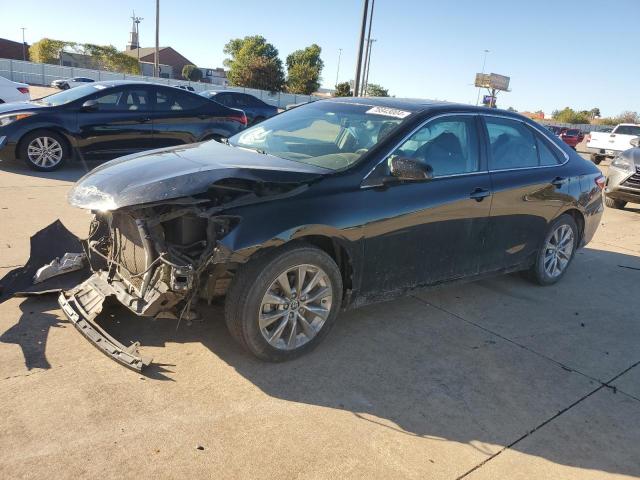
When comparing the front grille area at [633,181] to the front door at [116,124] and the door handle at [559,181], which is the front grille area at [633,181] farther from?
the front door at [116,124]

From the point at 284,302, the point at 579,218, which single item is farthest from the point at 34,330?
the point at 579,218

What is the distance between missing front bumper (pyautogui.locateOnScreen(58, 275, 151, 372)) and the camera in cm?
320

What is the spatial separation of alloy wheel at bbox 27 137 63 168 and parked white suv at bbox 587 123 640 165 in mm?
20588

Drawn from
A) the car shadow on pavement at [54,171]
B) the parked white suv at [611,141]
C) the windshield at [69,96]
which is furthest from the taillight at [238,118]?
the parked white suv at [611,141]

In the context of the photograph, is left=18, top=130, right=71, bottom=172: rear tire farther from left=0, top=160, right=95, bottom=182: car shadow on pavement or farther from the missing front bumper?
the missing front bumper

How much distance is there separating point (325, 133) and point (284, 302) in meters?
1.55

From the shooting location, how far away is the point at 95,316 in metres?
3.57

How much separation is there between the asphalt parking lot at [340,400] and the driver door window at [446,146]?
1.26 meters

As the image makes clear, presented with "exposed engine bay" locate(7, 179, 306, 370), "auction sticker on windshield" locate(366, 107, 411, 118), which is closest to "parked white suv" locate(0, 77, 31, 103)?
"exposed engine bay" locate(7, 179, 306, 370)

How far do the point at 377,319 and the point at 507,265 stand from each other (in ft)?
4.68

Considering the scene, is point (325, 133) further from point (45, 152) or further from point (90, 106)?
point (45, 152)

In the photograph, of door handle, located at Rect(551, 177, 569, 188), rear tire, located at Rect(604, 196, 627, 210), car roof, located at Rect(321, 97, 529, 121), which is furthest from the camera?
rear tire, located at Rect(604, 196, 627, 210)

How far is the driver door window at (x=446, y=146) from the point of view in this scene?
3975mm

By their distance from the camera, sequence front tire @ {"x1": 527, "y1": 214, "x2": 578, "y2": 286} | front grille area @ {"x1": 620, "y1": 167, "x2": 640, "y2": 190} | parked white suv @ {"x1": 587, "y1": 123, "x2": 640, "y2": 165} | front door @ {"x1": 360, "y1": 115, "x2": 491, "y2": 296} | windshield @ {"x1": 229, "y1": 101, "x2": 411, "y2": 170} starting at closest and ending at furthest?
front door @ {"x1": 360, "y1": 115, "x2": 491, "y2": 296} < windshield @ {"x1": 229, "y1": 101, "x2": 411, "y2": 170} < front tire @ {"x1": 527, "y1": 214, "x2": 578, "y2": 286} < front grille area @ {"x1": 620, "y1": 167, "x2": 640, "y2": 190} < parked white suv @ {"x1": 587, "y1": 123, "x2": 640, "y2": 165}
